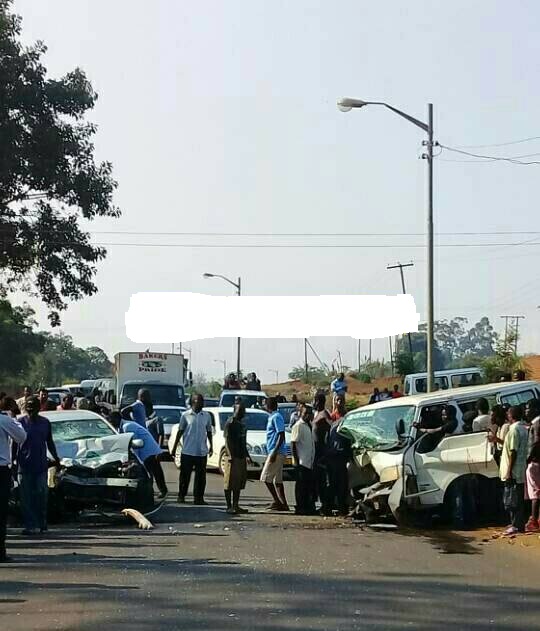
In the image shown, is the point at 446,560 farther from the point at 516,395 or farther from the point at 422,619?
the point at 516,395

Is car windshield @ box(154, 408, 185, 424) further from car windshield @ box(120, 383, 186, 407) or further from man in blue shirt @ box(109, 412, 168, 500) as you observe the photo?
man in blue shirt @ box(109, 412, 168, 500)

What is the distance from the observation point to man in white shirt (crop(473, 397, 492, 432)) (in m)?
14.6

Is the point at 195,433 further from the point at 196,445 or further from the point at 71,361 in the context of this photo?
the point at 71,361

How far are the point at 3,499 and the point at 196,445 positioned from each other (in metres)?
5.96

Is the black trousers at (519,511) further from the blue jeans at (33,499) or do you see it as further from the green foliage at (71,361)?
the green foliage at (71,361)

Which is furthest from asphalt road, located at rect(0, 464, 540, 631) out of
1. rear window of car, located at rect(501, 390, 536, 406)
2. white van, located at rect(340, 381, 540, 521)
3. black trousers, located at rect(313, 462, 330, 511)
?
rear window of car, located at rect(501, 390, 536, 406)

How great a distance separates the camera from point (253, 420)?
24484 mm

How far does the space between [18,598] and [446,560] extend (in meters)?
4.53

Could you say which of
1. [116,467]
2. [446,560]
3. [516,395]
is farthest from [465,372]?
[446,560]

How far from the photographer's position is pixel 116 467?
14.8 meters

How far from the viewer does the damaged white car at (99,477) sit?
14.4 metres

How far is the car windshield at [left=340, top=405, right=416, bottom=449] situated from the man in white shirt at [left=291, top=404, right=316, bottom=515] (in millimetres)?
553

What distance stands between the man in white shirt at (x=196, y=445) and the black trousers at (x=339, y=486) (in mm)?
2243

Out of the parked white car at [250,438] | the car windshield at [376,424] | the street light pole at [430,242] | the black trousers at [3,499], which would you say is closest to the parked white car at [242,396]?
the parked white car at [250,438]
